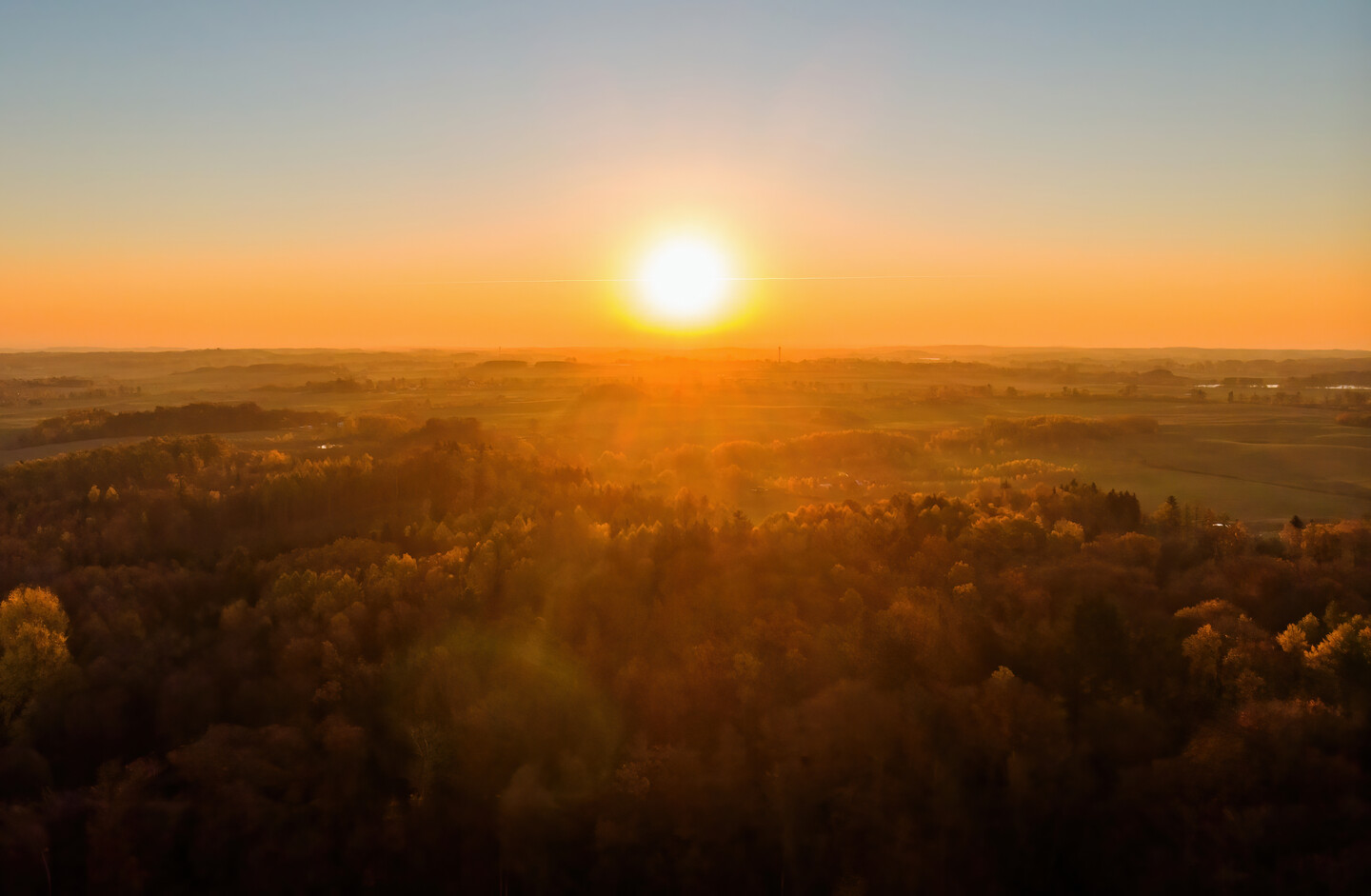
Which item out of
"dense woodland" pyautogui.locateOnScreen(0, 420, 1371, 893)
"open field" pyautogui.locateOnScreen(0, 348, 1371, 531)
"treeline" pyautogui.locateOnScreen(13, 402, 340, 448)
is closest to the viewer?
"dense woodland" pyautogui.locateOnScreen(0, 420, 1371, 893)

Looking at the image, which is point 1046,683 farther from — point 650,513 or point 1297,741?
point 650,513

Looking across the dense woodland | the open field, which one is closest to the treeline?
the open field

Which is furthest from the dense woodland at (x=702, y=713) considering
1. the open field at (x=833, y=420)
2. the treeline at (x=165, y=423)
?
the treeline at (x=165, y=423)

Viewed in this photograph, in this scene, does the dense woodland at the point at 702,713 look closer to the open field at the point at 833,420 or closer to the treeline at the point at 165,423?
the open field at the point at 833,420

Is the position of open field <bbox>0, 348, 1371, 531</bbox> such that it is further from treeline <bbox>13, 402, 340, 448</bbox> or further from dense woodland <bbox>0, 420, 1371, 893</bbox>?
dense woodland <bbox>0, 420, 1371, 893</bbox>

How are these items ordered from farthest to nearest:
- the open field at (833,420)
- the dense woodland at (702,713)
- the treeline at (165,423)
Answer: the treeline at (165,423) < the open field at (833,420) < the dense woodland at (702,713)

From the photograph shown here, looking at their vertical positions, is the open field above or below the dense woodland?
above

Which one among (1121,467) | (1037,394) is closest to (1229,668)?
(1121,467)
